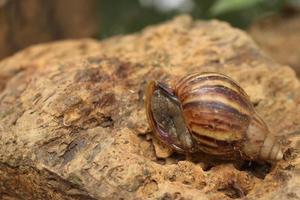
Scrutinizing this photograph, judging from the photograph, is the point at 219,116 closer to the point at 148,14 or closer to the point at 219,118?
the point at 219,118

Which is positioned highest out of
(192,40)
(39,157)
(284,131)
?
(39,157)

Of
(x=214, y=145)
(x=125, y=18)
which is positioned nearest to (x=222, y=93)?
(x=214, y=145)

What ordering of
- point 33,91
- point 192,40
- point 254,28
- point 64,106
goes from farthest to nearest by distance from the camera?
point 254,28 < point 192,40 < point 33,91 < point 64,106

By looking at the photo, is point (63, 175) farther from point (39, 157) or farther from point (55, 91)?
point (55, 91)

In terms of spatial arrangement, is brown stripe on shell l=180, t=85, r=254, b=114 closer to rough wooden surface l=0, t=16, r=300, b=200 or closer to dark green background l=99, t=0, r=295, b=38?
rough wooden surface l=0, t=16, r=300, b=200

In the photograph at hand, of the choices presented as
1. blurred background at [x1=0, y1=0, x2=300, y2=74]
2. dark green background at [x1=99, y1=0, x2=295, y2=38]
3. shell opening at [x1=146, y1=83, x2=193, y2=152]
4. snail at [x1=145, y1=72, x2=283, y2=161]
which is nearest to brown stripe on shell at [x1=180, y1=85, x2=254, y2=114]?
snail at [x1=145, y1=72, x2=283, y2=161]

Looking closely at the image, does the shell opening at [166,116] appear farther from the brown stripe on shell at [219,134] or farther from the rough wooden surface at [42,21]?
the rough wooden surface at [42,21]

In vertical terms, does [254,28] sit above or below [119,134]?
below

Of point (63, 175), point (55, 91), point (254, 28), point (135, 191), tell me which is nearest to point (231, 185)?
point (135, 191)
